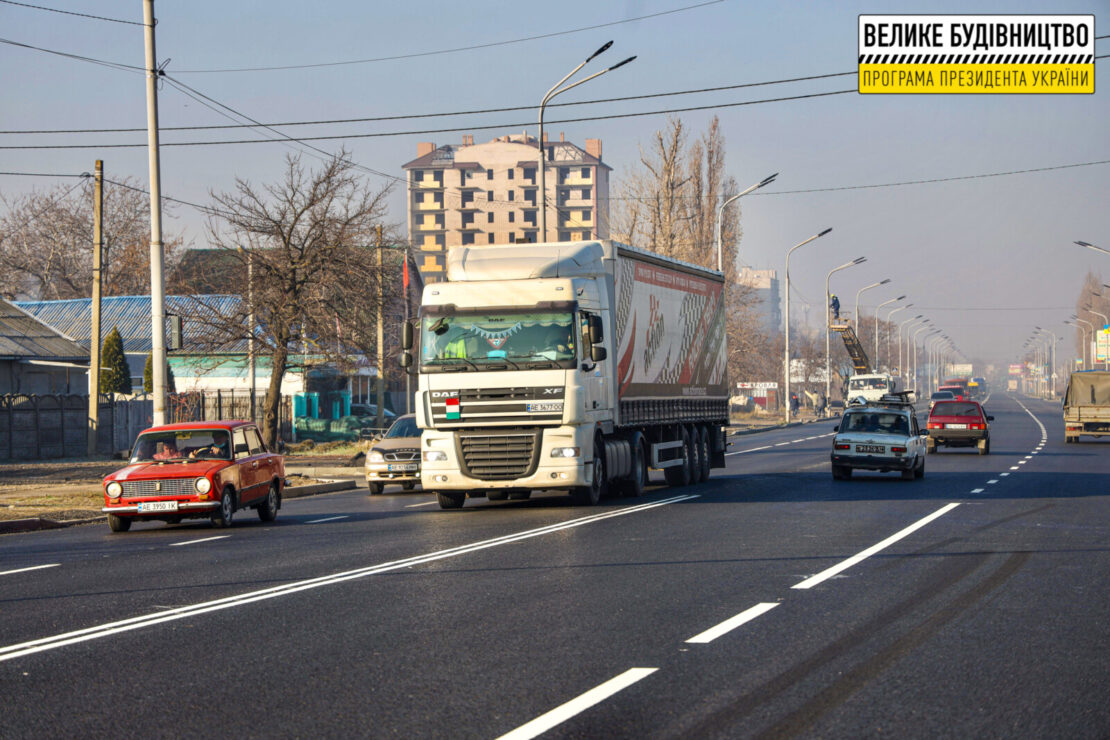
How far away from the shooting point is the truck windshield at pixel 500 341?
1952cm

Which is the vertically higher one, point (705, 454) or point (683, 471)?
point (705, 454)

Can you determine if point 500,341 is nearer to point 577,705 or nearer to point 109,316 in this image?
point 577,705

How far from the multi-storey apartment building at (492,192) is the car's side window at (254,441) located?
13634 cm

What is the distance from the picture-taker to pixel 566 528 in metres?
16.9

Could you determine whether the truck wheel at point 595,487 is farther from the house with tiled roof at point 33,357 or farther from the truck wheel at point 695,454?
the house with tiled roof at point 33,357

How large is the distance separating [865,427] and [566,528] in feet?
41.5

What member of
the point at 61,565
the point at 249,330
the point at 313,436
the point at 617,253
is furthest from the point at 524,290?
the point at 313,436

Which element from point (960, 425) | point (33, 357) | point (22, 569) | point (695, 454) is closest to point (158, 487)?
point (22, 569)

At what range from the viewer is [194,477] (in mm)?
18203

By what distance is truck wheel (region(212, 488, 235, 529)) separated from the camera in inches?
727

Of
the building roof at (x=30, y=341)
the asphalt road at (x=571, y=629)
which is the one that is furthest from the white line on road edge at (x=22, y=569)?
the building roof at (x=30, y=341)

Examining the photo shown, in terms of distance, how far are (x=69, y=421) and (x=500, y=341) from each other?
2738 centimetres

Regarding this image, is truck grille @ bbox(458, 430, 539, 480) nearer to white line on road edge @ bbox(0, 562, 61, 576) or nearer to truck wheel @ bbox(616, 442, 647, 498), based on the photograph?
truck wheel @ bbox(616, 442, 647, 498)

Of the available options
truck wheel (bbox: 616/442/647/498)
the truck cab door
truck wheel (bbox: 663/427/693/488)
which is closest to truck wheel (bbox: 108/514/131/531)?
the truck cab door
